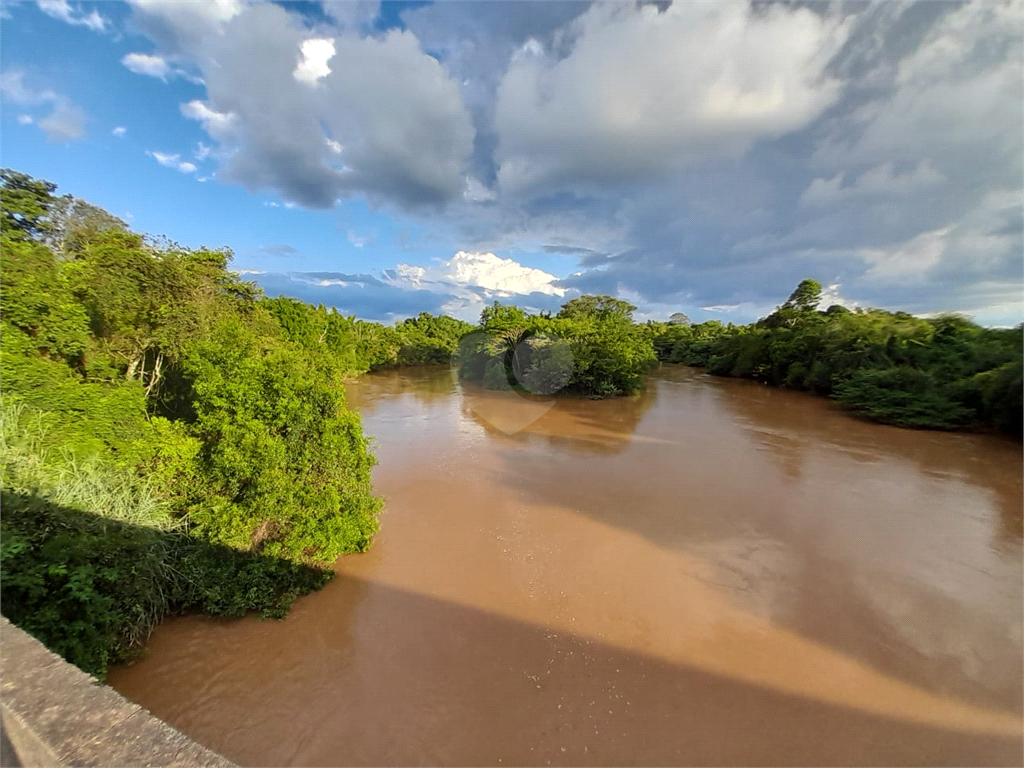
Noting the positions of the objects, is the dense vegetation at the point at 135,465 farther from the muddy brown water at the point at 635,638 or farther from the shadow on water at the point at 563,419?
the shadow on water at the point at 563,419

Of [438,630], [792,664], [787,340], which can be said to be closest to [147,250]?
[438,630]

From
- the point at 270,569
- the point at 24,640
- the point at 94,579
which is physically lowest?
the point at 270,569

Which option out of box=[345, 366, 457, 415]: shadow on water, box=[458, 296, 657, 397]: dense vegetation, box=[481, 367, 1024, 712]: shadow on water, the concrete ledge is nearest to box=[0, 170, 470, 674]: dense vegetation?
the concrete ledge

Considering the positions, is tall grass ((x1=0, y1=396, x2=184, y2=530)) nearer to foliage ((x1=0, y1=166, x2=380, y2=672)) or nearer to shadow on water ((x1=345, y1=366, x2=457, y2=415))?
foliage ((x1=0, y1=166, x2=380, y2=672))

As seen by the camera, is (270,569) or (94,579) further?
(270,569)

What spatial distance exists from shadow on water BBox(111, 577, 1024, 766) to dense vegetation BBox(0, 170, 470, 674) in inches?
26.2

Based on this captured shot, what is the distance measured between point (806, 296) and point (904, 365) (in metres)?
14.4

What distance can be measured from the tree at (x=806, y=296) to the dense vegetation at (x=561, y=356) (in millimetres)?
12539

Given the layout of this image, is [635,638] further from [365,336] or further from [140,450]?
[365,336]

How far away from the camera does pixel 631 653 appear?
470cm

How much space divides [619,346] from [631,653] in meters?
17.5

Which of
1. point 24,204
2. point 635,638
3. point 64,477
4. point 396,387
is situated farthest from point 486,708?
point 396,387

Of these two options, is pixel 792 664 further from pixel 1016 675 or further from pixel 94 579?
pixel 94 579

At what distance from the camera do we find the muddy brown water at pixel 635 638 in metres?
3.77
